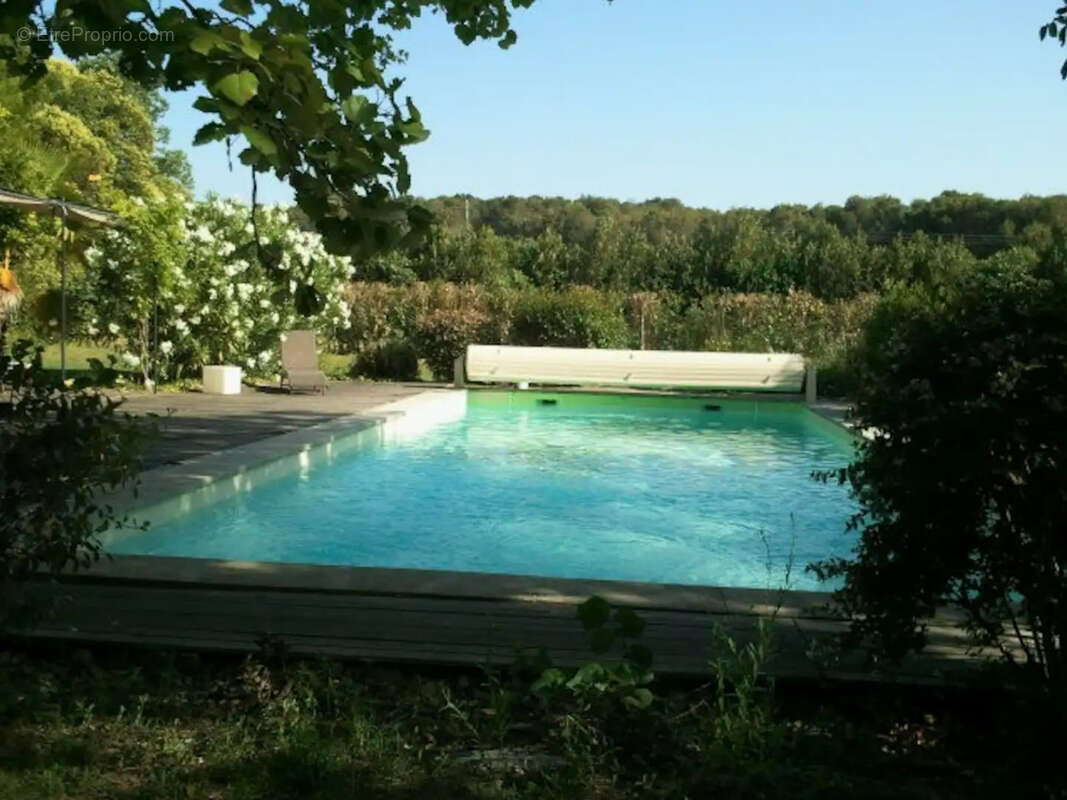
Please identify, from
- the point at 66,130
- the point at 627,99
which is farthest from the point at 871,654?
the point at 66,130

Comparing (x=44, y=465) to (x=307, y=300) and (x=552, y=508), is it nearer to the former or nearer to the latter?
(x=307, y=300)

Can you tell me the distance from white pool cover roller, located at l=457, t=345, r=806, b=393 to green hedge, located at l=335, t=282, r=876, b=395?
5.30 feet

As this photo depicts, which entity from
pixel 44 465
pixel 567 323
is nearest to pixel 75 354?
pixel 567 323

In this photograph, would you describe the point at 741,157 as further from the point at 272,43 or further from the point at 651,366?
the point at 272,43

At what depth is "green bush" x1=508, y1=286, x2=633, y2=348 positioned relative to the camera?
18.4 meters

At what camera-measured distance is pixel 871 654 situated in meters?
3.07

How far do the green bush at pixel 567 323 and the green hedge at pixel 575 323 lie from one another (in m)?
0.02

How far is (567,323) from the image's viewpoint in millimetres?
18375

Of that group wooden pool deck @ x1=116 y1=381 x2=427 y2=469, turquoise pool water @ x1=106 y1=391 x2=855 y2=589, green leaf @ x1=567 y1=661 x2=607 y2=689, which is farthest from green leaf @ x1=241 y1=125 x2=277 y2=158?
wooden pool deck @ x1=116 y1=381 x2=427 y2=469

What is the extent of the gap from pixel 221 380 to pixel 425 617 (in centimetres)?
1069

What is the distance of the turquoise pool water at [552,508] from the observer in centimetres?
664

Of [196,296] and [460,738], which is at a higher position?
[196,296]

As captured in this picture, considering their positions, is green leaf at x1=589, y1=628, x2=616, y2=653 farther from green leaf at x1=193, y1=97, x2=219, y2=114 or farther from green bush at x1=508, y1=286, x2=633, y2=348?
green bush at x1=508, y1=286, x2=633, y2=348

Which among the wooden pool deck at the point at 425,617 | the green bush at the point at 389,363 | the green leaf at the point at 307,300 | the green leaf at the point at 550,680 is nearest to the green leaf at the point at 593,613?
the green leaf at the point at 550,680
